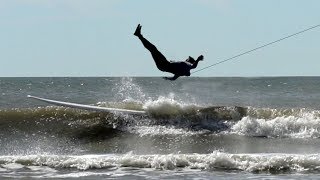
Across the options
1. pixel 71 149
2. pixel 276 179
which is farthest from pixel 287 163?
pixel 71 149

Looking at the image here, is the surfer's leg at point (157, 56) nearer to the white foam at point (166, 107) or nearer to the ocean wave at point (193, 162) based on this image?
the ocean wave at point (193, 162)

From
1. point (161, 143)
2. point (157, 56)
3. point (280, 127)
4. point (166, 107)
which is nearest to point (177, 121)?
point (166, 107)

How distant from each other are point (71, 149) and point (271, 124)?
20.1ft

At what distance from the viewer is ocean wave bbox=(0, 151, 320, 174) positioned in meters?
13.9

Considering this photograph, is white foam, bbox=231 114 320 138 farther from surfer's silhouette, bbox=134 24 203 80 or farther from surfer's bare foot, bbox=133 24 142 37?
surfer's bare foot, bbox=133 24 142 37

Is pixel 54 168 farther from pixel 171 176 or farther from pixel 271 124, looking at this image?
pixel 271 124

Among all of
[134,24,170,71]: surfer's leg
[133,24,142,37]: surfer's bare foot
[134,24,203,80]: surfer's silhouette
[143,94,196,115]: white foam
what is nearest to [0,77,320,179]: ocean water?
[143,94,196,115]: white foam

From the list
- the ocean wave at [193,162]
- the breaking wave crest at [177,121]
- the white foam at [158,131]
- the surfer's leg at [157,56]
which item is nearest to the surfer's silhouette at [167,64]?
the surfer's leg at [157,56]

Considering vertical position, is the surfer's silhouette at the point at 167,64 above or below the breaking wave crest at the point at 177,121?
above

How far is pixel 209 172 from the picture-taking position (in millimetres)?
13641

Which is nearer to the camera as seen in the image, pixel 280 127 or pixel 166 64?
pixel 166 64

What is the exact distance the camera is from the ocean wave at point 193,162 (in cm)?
1395

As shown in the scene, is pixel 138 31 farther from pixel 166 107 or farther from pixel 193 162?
pixel 166 107

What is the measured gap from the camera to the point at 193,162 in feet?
47.5
